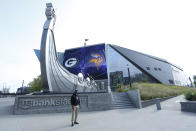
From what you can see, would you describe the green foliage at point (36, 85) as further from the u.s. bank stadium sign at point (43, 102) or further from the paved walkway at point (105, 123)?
the paved walkway at point (105, 123)

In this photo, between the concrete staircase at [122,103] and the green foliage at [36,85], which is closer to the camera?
the concrete staircase at [122,103]

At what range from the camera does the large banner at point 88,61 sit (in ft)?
128

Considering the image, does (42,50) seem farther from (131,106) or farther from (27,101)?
(131,106)

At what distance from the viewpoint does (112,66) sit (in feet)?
128

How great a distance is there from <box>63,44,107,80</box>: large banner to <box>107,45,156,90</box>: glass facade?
2.48m

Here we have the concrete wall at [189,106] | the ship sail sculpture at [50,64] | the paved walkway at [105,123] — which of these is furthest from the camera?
the ship sail sculpture at [50,64]

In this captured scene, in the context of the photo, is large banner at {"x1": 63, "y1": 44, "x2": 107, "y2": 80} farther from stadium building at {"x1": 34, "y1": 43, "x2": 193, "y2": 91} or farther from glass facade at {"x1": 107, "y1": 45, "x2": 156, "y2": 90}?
glass facade at {"x1": 107, "y1": 45, "x2": 156, "y2": 90}

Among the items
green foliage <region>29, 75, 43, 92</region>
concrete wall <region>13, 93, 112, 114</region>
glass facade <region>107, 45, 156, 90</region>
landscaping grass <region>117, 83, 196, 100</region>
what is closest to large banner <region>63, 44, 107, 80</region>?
glass facade <region>107, 45, 156, 90</region>

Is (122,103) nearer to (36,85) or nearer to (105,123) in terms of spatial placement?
(105,123)

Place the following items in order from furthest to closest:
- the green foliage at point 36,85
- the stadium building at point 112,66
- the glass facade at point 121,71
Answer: the stadium building at point 112,66 → the glass facade at point 121,71 → the green foliage at point 36,85

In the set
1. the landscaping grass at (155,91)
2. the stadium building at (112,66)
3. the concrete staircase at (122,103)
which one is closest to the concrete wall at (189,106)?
the landscaping grass at (155,91)

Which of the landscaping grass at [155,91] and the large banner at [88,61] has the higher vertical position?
the large banner at [88,61]

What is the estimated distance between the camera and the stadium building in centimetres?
3534

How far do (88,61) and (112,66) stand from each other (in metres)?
9.14
